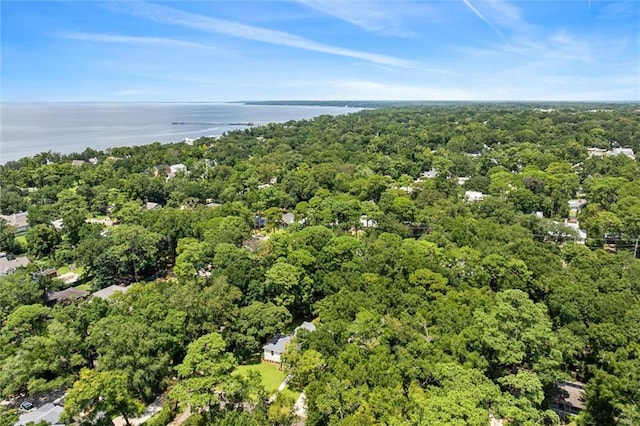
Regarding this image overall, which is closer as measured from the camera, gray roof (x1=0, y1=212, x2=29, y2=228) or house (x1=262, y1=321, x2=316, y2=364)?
house (x1=262, y1=321, x2=316, y2=364)

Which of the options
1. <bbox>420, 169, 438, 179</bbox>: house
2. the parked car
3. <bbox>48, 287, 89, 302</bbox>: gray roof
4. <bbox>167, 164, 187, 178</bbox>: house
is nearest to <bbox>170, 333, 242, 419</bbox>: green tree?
the parked car

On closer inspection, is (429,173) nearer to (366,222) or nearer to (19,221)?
(366,222)

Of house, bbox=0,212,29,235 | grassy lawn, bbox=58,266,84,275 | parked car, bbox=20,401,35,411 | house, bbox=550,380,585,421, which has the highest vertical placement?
house, bbox=0,212,29,235

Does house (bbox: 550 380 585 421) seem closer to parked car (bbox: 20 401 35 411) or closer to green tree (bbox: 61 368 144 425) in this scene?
green tree (bbox: 61 368 144 425)

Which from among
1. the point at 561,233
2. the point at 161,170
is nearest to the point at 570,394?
the point at 561,233

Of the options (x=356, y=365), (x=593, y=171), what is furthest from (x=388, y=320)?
(x=593, y=171)

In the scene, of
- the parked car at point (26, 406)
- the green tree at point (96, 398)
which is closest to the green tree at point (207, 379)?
the green tree at point (96, 398)

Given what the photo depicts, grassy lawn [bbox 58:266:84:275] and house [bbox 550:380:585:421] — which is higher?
grassy lawn [bbox 58:266:84:275]
